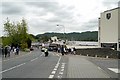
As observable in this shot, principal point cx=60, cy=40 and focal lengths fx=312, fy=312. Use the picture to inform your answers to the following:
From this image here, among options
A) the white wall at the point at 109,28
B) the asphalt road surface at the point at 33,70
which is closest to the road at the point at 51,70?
the asphalt road surface at the point at 33,70

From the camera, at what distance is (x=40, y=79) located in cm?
1448

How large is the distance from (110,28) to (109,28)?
2.95 ft

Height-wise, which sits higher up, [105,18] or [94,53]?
[105,18]

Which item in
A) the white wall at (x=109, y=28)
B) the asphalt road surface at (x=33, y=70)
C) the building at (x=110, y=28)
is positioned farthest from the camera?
the white wall at (x=109, y=28)

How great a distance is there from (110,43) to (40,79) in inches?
3601

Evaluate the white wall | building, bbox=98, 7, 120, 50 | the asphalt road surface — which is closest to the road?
the asphalt road surface

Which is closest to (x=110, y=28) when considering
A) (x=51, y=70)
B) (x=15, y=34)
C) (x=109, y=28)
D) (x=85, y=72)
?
Answer: (x=109, y=28)

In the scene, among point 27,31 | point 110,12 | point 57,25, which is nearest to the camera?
point 57,25

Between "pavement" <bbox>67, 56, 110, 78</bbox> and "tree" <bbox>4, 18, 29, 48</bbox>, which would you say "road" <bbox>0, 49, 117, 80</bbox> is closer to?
"pavement" <bbox>67, 56, 110, 78</bbox>

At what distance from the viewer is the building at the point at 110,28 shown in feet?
328

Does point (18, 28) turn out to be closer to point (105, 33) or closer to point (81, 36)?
point (105, 33)

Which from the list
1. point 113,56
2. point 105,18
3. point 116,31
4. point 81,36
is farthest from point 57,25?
point 81,36

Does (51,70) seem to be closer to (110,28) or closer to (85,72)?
(85,72)

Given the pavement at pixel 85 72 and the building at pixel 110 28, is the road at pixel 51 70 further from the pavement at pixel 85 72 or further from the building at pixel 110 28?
the building at pixel 110 28
